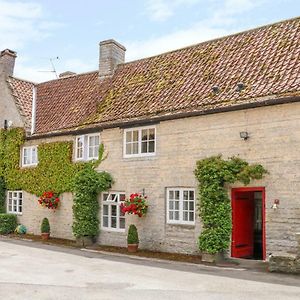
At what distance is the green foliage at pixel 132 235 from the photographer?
58.3 feet

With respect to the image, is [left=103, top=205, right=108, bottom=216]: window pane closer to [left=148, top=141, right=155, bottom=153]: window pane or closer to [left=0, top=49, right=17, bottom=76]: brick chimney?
[left=148, top=141, right=155, bottom=153]: window pane

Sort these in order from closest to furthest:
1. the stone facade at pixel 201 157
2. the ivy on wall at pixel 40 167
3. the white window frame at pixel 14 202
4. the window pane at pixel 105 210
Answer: the stone facade at pixel 201 157
the window pane at pixel 105 210
the ivy on wall at pixel 40 167
the white window frame at pixel 14 202

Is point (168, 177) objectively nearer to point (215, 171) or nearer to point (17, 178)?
point (215, 171)

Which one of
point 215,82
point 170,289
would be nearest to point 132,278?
point 170,289

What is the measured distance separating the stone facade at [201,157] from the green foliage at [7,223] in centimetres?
423

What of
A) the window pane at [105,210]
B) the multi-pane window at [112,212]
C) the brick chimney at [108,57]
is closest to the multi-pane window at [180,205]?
the multi-pane window at [112,212]

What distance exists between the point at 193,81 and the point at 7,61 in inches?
555

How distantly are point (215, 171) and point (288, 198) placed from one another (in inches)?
102

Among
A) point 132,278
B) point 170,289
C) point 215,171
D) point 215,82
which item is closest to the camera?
point 170,289

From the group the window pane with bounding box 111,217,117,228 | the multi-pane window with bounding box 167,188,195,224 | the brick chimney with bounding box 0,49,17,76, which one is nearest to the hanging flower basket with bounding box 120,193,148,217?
the multi-pane window with bounding box 167,188,195,224

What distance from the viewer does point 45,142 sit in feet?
77.0

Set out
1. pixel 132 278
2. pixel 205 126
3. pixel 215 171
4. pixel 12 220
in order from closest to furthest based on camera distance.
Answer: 1. pixel 132 278
2. pixel 215 171
3. pixel 205 126
4. pixel 12 220

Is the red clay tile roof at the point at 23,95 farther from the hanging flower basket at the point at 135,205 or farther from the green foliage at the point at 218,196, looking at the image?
the green foliage at the point at 218,196

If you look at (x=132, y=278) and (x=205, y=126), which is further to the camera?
(x=205, y=126)
